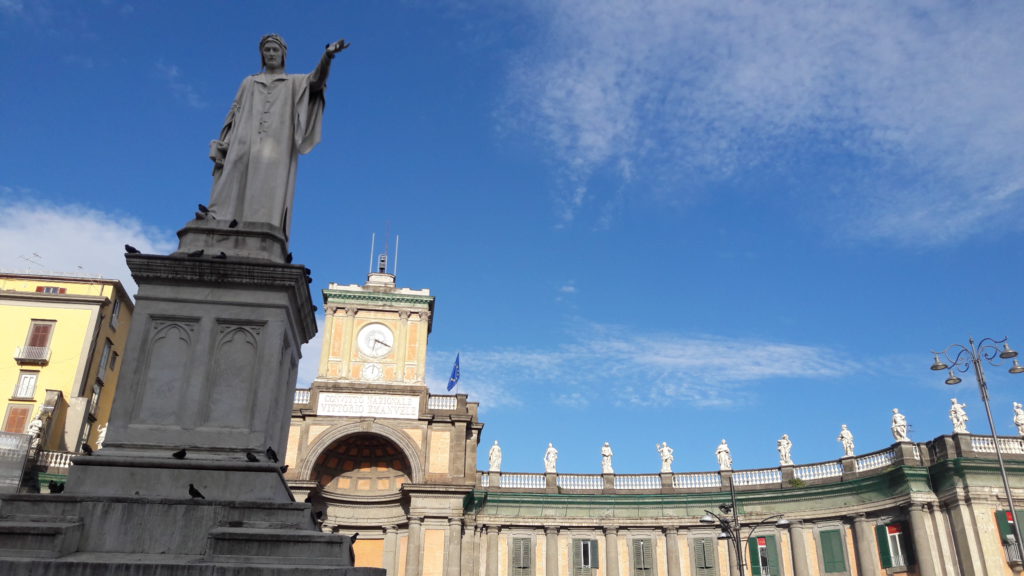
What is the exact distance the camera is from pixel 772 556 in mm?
37906

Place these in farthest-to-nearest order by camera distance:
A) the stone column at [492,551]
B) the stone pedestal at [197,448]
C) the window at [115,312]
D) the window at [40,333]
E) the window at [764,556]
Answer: the window at [115,312] → the window at [40,333] → the stone column at [492,551] → the window at [764,556] → the stone pedestal at [197,448]

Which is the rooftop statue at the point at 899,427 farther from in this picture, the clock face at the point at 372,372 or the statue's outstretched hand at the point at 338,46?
the statue's outstretched hand at the point at 338,46

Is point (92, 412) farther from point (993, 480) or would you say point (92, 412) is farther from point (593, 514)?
point (993, 480)

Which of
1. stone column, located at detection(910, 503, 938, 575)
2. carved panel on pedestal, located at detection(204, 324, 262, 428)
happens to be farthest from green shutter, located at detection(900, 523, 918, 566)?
carved panel on pedestal, located at detection(204, 324, 262, 428)

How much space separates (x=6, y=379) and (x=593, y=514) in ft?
102

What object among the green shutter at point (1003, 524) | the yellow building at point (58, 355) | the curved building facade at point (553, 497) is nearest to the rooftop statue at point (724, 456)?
the curved building facade at point (553, 497)

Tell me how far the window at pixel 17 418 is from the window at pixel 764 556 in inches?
1438

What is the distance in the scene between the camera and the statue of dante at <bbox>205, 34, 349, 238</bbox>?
965 cm

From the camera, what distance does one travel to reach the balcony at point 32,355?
41.4 m

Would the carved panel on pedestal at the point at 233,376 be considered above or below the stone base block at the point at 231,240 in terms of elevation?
below

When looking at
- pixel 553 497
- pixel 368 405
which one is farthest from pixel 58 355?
pixel 553 497

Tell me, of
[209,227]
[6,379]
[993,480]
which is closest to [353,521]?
[6,379]

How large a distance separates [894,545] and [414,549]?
21.6 m

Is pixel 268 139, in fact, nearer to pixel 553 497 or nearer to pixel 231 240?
pixel 231 240
